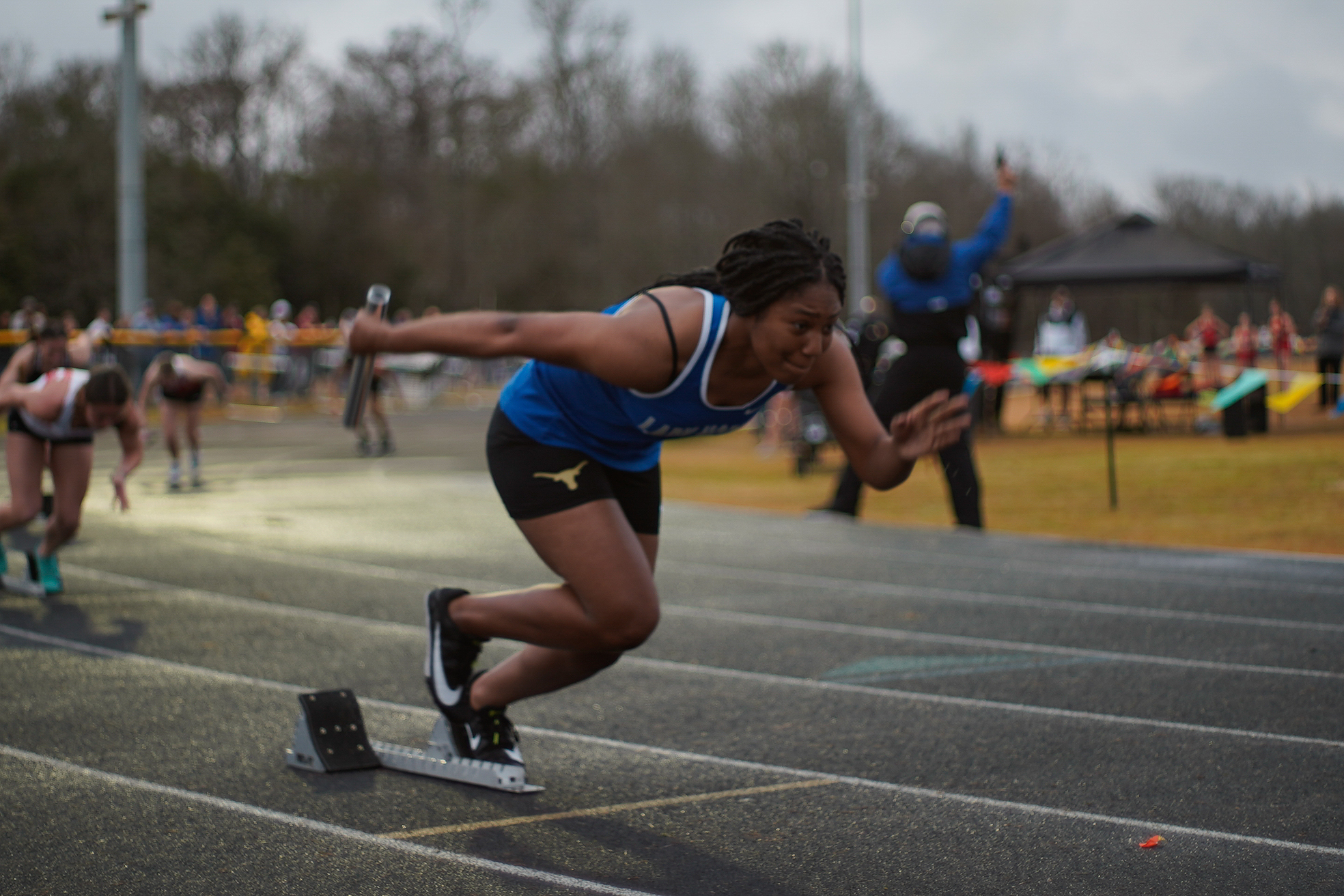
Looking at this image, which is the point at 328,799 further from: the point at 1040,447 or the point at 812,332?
the point at 1040,447

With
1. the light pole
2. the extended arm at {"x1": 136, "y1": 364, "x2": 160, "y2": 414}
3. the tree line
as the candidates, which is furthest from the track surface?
the tree line

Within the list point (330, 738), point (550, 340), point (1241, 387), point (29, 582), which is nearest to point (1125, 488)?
point (1241, 387)

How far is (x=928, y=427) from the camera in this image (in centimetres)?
371

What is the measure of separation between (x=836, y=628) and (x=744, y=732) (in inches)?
81.0

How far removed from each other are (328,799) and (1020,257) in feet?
64.4

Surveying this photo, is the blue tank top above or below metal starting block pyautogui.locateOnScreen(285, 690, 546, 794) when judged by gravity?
above

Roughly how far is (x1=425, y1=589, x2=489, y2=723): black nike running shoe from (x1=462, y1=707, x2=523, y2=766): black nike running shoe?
1.7 inches

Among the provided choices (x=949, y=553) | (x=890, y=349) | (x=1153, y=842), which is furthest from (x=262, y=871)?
(x=890, y=349)

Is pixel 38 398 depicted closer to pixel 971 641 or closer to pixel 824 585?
pixel 824 585

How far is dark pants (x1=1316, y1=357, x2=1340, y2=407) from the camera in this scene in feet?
67.8

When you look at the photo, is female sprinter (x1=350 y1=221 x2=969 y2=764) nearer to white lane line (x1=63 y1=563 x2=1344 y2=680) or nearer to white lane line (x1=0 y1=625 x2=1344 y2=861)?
white lane line (x1=0 y1=625 x2=1344 y2=861)

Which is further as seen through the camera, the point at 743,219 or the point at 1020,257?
the point at 743,219

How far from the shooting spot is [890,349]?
2044cm

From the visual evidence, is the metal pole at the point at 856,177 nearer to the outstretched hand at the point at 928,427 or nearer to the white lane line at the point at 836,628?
the white lane line at the point at 836,628
